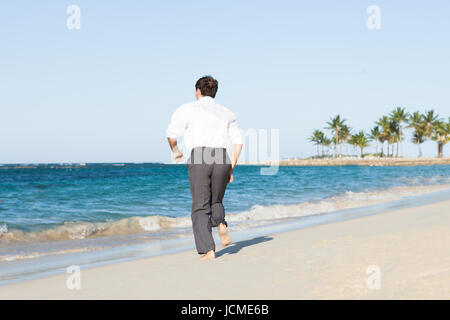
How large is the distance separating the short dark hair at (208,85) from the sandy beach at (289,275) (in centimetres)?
184

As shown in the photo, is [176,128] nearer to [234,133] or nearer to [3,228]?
[234,133]

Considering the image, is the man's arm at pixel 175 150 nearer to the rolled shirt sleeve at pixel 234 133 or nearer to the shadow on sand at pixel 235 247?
the rolled shirt sleeve at pixel 234 133

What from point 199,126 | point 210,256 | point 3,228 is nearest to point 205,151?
point 199,126

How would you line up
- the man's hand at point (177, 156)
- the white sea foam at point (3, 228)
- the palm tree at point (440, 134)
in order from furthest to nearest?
the palm tree at point (440, 134) < the white sea foam at point (3, 228) < the man's hand at point (177, 156)

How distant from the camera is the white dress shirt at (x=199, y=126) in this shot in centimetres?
468

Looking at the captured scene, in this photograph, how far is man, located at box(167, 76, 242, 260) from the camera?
468 centimetres

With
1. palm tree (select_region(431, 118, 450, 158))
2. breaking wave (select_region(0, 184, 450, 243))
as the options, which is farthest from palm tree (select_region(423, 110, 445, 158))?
breaking wave (select_region(0, 184, 450, 243))

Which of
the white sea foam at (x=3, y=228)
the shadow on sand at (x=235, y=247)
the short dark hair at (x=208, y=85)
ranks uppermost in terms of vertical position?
the short dark hair at (x=208, y=85)

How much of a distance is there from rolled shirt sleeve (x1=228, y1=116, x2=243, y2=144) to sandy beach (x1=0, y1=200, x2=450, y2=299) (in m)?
1.30

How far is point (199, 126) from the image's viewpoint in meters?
4.67

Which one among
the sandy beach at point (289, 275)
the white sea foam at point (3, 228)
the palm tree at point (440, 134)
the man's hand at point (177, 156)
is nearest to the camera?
the sandy beach at point (289, 275)

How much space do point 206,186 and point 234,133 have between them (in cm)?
67

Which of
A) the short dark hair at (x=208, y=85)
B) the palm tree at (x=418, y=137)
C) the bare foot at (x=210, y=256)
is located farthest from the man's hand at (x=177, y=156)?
the palm tree at (x=418, y=137)

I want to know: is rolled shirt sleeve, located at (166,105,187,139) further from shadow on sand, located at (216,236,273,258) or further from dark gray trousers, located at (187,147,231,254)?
shadow on sand, located at (216,236,273,258)
